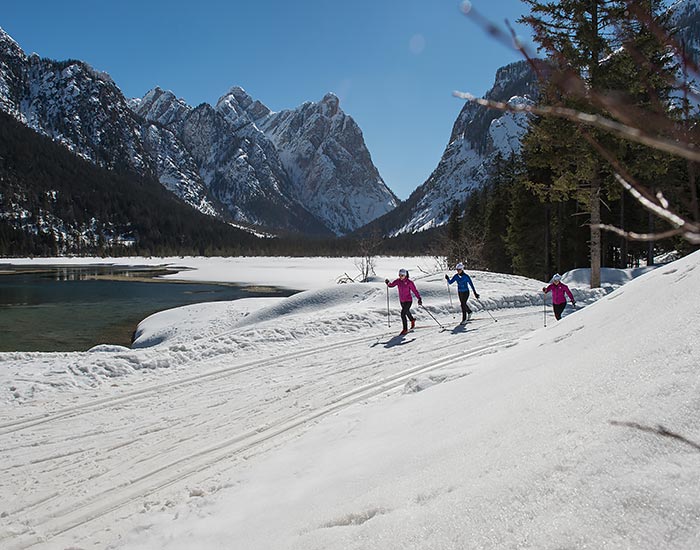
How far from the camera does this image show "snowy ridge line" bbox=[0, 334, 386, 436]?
6.60m

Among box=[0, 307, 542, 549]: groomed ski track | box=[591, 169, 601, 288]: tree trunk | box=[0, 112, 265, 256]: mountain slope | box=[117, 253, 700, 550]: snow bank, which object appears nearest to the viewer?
box=[117, 253, 700, 550]: snow bank

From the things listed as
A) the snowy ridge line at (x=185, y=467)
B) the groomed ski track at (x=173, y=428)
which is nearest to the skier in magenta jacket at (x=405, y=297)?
the groomed ski track at (x=173, y=428)

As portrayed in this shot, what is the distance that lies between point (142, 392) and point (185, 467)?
346cm

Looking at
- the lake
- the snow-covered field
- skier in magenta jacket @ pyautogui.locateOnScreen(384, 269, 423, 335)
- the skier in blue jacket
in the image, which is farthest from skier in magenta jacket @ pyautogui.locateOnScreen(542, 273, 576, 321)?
the lake

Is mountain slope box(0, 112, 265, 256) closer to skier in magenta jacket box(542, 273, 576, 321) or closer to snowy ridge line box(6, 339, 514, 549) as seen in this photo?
skier in magenta jacket box(542, 273, 576, 321)

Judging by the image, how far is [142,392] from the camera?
7.95 meters

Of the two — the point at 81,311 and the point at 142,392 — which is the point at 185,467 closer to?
the point at 142,392

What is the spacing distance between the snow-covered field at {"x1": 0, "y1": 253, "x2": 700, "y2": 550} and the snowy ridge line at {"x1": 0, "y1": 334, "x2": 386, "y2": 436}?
0.05 meters

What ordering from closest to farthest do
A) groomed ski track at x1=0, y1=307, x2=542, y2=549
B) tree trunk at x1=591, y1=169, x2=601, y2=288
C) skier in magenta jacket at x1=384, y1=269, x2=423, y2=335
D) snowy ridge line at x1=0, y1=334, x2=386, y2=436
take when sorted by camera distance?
groomed ski track at x1=0, y1=307, x2=542, y2=549
snowy ridge line at x1=0, y1=334, x2=386, y2=436
skier in magenta jacket at x1=384, y1=269, x2=423, y2=335
tree trunk at x1=591, y1=169, x2=601, y2=288

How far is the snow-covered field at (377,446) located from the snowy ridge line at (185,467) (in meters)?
0.03

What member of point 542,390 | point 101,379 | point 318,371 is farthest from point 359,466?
point 101,379

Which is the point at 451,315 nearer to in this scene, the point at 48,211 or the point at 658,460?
the point at 658,460

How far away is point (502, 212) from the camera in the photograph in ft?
125

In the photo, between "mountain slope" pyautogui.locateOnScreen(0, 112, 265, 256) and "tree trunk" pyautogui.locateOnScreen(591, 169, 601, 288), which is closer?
"tree trunk" pyautogui.locateOnScreen(591, 169, 601, 288)
